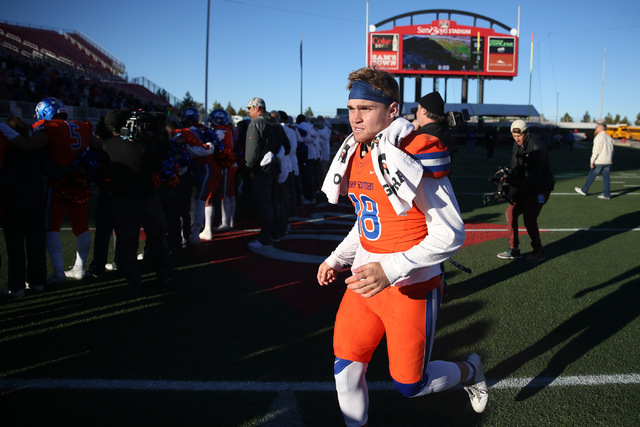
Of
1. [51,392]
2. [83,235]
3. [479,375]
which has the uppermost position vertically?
[83,235]

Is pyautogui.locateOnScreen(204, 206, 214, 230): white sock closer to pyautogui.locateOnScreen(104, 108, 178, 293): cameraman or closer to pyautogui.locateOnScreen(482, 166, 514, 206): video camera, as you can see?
pyautogui.locateOnScreen(104, 108, 178, 293): cameraman

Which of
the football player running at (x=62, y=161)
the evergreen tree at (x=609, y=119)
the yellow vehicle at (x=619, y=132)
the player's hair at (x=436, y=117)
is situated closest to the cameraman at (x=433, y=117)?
the player's hair at (x=436, y=117)

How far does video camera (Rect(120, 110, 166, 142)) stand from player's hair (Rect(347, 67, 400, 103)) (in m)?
3.25

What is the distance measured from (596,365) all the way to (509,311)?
108 cm

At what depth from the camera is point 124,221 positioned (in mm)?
4828

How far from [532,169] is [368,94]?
14.9 ft

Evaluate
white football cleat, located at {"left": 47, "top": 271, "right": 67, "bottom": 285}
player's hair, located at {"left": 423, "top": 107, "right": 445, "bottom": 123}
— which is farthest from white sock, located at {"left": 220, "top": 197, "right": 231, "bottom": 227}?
player's hair, located at {"left": 423, "top": 107, "right": 445, "bottom": 123}

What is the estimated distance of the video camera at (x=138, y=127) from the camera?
15.2 feet

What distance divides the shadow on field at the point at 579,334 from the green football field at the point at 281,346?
16 millimetres

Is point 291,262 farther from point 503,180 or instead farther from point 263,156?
point 503,180

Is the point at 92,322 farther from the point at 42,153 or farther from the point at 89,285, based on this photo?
the point at 42,153

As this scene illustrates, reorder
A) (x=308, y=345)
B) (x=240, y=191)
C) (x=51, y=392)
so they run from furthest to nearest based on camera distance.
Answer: (x=240, y=191), (x=308, y=345), (x=51, y=392)

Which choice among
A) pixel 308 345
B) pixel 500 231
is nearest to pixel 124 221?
pixel 308 345

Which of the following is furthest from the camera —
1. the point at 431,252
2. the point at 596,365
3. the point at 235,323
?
the point at 235,323
